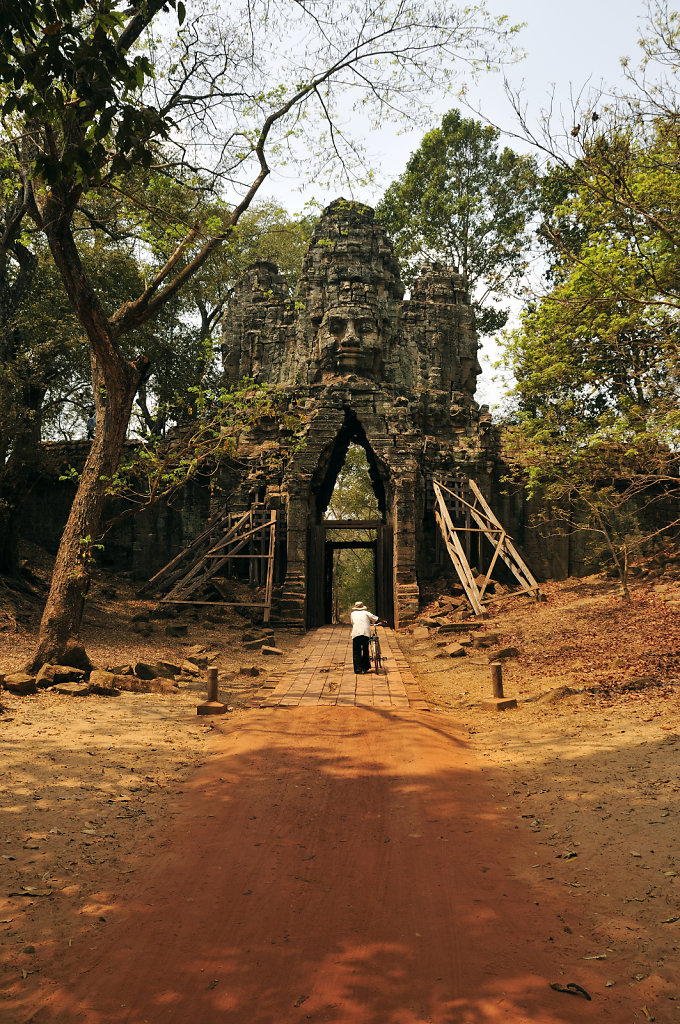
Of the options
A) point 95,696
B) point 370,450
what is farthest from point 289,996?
point 370,450

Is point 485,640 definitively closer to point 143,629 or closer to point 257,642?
point 257,642

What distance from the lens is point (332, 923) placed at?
4.24m

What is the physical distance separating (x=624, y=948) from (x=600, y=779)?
105 inches

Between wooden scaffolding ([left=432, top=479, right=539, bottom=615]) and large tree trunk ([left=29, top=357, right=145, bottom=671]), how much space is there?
9.85 m

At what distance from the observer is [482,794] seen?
6434mm

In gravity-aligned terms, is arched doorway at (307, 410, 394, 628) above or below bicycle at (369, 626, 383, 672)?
above

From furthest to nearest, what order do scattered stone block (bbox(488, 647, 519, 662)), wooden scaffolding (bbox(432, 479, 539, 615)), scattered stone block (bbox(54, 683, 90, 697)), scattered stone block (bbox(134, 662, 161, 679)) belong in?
wooden scaffolding (bbox(432, 479, 539, 615)) → scattered stone block (bbox(488, 647, 519, 662)) → scattered stone block (bbox(134, 662, 161, 679)) → scattered stone block (bbox(54, 683, 90, 697))

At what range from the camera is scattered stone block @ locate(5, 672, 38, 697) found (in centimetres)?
929

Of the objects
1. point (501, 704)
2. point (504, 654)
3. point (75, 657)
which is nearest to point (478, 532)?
point (504, 654)

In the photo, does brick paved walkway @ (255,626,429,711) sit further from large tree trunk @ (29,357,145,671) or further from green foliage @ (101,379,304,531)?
Answer: green foliage @ (101,379,304,531)

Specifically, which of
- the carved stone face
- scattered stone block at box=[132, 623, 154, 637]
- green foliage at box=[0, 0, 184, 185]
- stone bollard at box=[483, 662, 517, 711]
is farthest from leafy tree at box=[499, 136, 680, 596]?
scattered stone block at box=[132, 623, 154, 637]

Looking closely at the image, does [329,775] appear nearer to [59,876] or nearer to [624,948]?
Result: [59,876]

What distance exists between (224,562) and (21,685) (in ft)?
36.2

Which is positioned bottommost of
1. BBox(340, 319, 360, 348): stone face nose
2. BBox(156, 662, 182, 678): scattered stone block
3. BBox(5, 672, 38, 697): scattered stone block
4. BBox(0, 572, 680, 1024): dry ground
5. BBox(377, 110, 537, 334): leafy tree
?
BBox(0, 572, 680, 1024): dry ground
